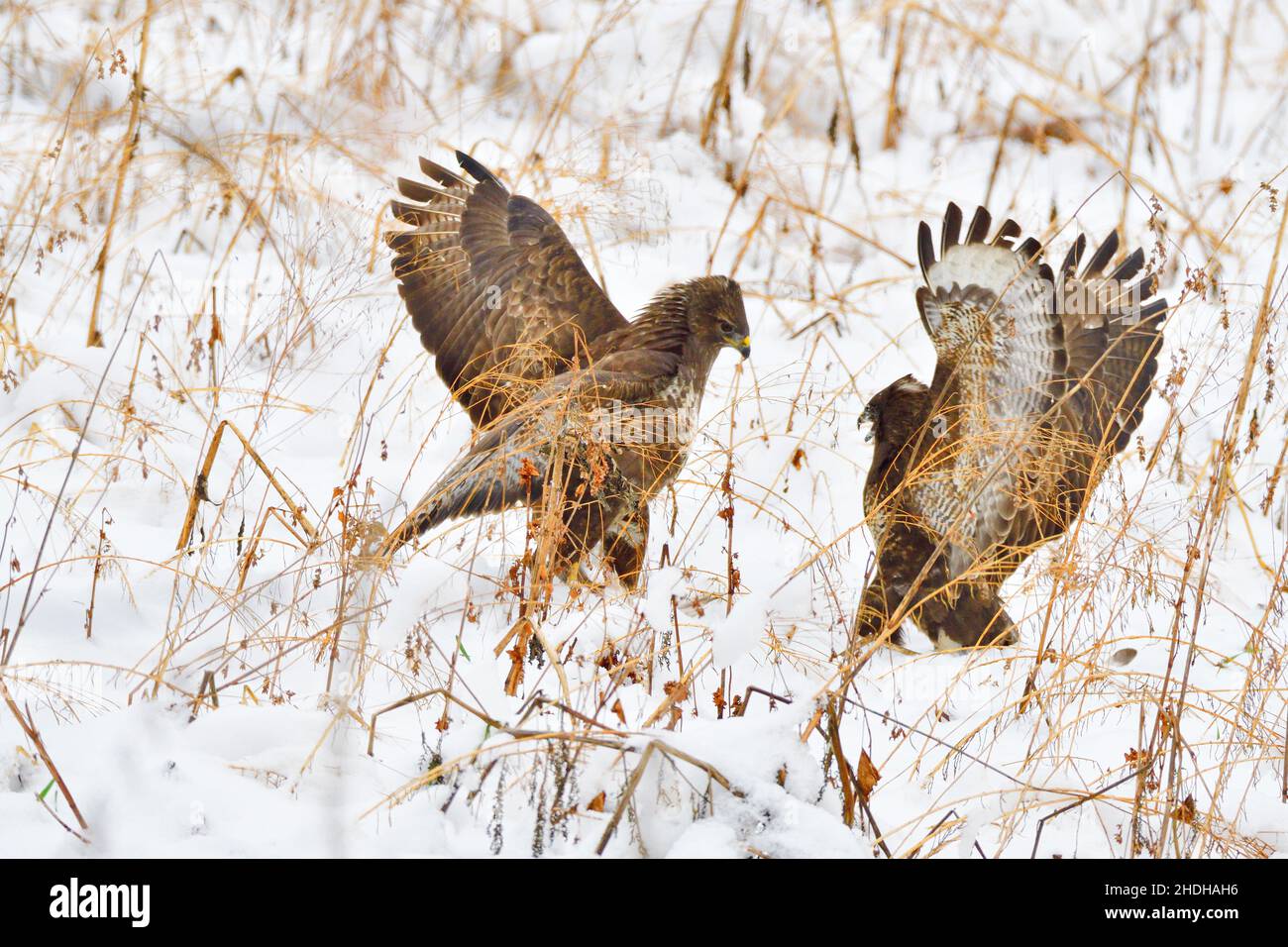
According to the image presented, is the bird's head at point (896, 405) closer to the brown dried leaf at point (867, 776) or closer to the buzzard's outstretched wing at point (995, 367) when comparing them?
the buzzard's outstretched wing at point (995, 367)

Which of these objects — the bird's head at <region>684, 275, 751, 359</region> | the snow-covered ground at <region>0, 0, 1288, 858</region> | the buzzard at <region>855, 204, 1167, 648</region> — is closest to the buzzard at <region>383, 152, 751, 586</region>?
the bird's head at <region>684, 275, 751, 359</region>

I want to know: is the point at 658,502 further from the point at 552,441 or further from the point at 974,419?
the point at 552,441

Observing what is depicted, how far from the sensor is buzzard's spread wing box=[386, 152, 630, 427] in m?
4.13

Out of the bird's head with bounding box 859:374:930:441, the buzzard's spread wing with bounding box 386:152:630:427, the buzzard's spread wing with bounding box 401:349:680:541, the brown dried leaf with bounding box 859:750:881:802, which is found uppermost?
the buzzard's spread wing with bounding box 386:152:630:427

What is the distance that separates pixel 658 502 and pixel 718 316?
0.58 meters

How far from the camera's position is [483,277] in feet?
A: 13.9

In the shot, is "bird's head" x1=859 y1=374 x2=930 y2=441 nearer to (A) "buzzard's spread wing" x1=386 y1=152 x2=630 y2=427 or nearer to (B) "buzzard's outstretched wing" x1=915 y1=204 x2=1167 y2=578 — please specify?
(B) "buzzard's outstretched wing" x1=915 y1=204 x2=1167 y2=578

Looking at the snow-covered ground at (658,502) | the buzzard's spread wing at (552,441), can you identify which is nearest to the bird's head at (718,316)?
the buzzard's spread wing at (552,441)

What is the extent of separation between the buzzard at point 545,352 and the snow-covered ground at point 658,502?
0.53ft
